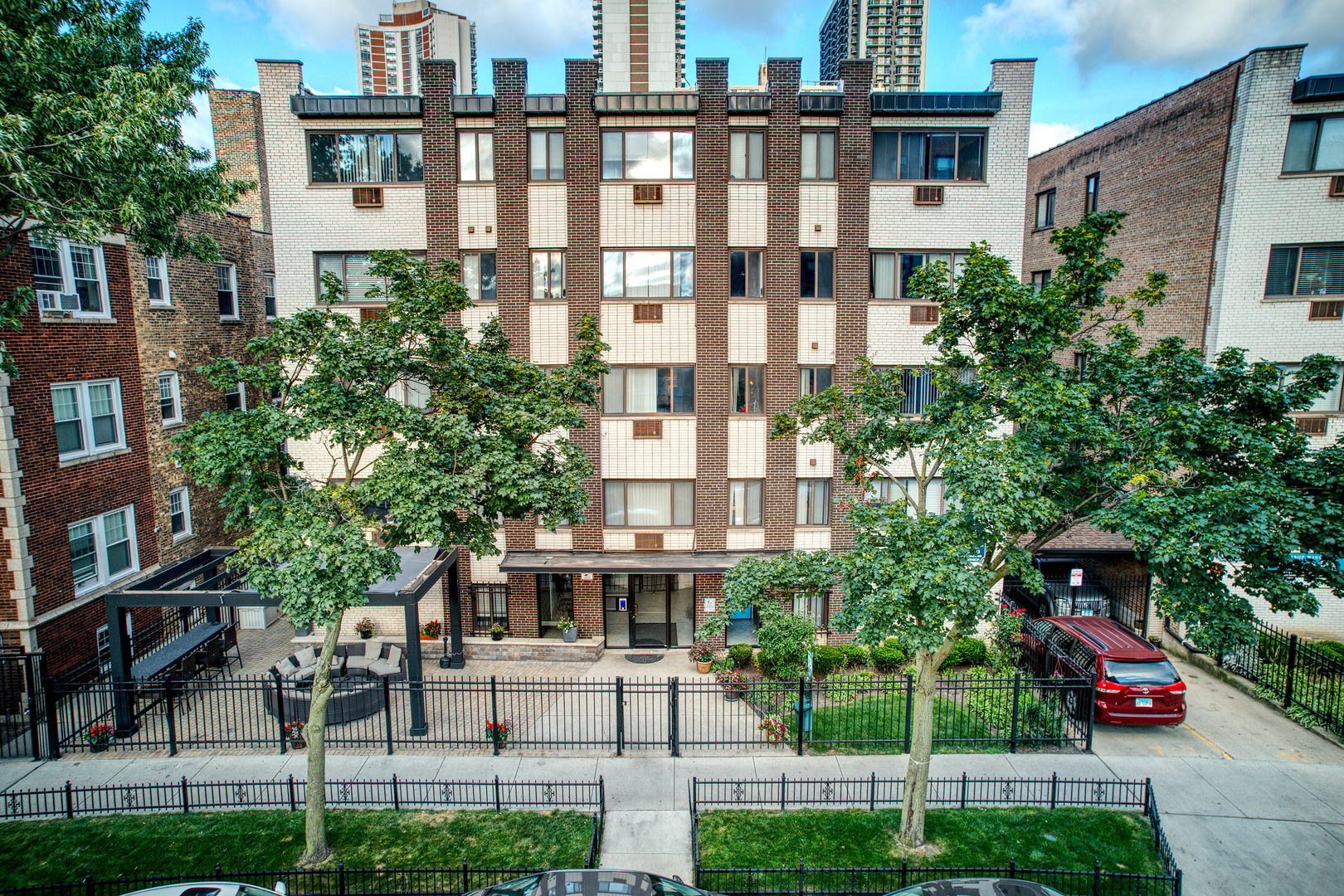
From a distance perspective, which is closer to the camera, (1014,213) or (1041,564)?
(1014,213)

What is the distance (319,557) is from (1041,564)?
1914cm

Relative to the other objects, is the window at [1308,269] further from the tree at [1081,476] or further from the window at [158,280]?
the window at [158,280]

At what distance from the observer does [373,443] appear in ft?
36.1

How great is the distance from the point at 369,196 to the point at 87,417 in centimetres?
864

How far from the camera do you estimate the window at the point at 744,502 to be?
1917 cm

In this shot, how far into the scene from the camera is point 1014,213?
724 inches

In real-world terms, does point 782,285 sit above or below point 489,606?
above

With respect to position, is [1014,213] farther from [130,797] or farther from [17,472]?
[17,472]

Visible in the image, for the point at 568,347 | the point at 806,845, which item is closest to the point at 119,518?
the point at 568,347

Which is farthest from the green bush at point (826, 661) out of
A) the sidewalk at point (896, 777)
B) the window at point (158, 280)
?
the window at point (158, 280)

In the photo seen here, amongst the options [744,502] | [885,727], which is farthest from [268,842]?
[744,502]

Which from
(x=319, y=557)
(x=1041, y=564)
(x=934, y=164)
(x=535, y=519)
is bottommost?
(x=1041, y=564)

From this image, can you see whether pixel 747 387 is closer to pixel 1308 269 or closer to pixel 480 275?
pixel 480 275

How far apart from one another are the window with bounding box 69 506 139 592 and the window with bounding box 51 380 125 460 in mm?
1716
